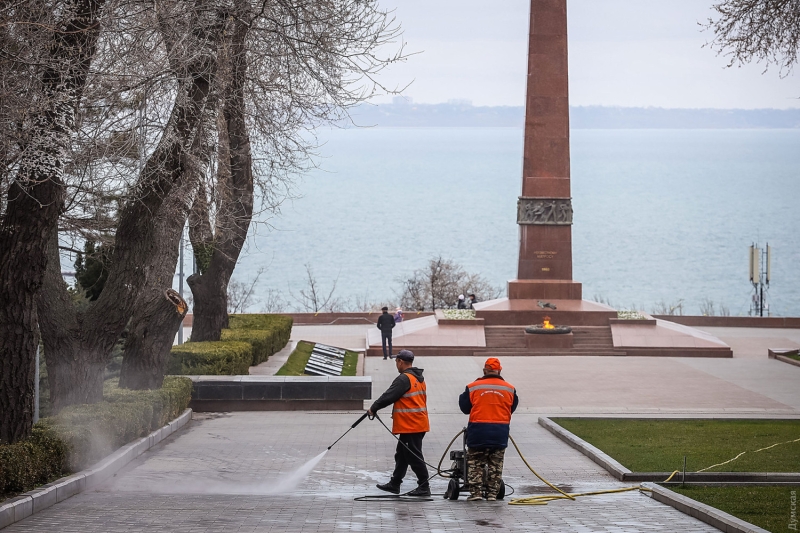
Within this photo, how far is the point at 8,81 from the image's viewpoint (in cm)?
982

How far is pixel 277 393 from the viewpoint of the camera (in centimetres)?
1788

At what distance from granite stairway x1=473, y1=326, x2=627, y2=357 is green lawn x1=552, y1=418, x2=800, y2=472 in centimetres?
1088

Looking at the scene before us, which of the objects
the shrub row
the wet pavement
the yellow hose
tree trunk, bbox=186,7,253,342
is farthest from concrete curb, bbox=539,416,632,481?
the shrub row

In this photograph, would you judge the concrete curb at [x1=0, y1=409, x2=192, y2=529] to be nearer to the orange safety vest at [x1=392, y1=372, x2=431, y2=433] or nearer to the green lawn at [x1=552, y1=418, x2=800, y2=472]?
the orange safety vest at [x1=392, y1=372, x2=431, y2=433]

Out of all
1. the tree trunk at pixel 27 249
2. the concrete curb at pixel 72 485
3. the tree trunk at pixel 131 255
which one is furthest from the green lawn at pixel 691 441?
the tree trunk at pixel 27 249

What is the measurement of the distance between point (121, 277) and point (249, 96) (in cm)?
330

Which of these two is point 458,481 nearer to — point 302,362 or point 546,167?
point 302,362

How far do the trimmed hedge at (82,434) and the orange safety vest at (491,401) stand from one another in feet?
13.6

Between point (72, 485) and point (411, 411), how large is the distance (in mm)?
3396

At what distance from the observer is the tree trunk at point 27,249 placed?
10570mm

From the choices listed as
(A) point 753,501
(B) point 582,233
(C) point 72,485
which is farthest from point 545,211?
(B) point 582,233

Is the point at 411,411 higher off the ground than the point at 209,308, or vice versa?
the point at 209,308

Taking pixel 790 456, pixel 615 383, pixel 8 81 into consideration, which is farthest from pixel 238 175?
pixel 790 456

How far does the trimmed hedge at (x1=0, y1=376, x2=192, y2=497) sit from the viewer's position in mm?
9586
